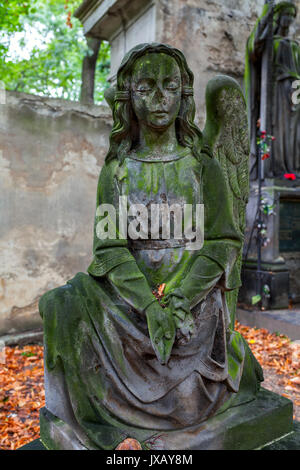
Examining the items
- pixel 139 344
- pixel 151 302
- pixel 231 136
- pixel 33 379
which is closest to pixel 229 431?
pixel 139 344

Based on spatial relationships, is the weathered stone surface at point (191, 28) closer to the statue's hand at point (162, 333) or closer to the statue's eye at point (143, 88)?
the statue's eye at point (143, 88)

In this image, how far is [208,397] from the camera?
5.52 feet

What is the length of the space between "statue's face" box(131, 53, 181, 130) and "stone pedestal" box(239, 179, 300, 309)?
11.1ft

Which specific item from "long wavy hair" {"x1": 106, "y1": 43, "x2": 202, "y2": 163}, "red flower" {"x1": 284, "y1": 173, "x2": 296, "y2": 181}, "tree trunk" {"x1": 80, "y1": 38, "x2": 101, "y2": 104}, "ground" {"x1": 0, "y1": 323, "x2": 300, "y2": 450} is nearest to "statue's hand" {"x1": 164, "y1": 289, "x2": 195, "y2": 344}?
→ "long wavy hair" {"x1": 106, "y1": 43, "x2": 202, "y2": 163}

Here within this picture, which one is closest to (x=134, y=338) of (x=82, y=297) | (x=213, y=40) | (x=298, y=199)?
(x=82, y=297)

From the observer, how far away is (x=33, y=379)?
344 cm

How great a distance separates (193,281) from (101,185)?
659mm

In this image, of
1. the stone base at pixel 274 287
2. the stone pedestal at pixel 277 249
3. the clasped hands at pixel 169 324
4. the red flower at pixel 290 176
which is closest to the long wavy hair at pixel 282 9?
the red flower at pixel 290 176

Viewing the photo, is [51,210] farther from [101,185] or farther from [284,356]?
[284,356]

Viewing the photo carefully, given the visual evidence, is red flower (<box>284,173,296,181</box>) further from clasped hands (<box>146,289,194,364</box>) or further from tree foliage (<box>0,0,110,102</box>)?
tree foliage (<box>0,0,110,102</box>)

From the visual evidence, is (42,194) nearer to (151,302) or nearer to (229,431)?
(151,302)

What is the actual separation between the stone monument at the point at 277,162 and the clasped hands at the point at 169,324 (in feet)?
11.1

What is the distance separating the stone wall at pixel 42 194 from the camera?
4062 millimetres

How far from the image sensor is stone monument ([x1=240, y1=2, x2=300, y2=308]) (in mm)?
4891
